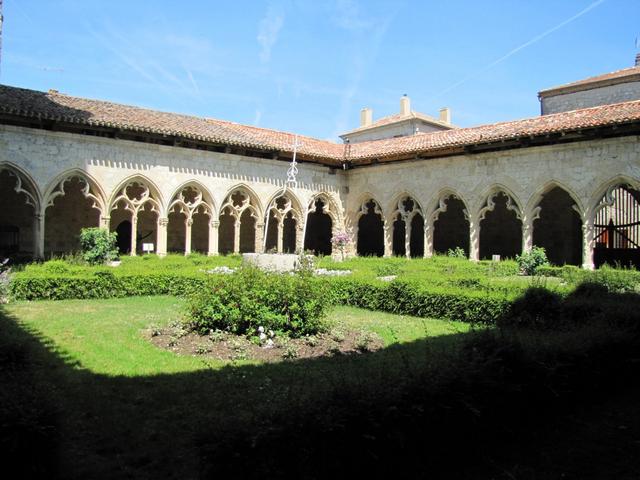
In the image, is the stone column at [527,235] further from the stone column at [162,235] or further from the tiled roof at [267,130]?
the stone column at [162,235]

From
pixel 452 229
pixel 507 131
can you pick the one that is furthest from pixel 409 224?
pixel 507 131

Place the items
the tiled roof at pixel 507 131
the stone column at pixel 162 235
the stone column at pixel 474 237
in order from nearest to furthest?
1. the tiled roof at pixel 507 131
2. the stone column at pixel 162 235
3. the stone column at pixel 474 237

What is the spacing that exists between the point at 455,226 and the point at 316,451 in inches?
850

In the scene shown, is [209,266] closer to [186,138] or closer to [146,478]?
[186,138]

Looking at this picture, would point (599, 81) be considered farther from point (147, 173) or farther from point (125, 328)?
point (125, 328)

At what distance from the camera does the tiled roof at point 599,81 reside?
24188 millimetres

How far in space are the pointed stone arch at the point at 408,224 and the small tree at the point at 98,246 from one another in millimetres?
10242

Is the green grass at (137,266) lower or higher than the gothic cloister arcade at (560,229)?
lower

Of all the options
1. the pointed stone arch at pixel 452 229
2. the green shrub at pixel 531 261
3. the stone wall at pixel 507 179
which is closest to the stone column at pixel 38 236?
the stone wall at pixel 507 179

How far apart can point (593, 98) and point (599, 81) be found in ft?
2.91

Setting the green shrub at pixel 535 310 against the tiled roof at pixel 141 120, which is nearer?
the green shrub at pixel 535 310

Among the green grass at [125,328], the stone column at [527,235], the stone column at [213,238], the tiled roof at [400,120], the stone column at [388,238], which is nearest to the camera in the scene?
the green grass at [125,328]

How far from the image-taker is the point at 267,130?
22.6m

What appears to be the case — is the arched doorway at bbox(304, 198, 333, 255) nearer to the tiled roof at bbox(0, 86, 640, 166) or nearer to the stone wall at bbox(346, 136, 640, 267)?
the stone wall at bbox(346, 136, 640, 267)
